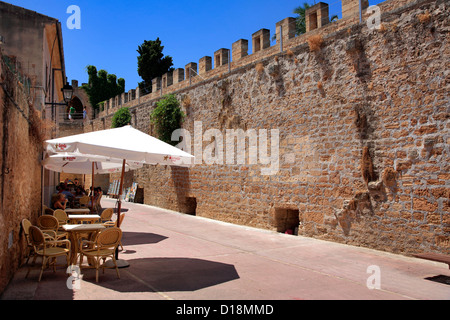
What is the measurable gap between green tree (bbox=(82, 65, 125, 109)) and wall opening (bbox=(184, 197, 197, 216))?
77.7 ft

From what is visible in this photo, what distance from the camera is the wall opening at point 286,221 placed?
31.9 ft

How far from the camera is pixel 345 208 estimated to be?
25.5 ft

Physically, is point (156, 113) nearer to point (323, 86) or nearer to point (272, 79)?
point (272, 79)

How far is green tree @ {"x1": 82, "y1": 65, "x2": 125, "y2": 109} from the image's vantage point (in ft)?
113

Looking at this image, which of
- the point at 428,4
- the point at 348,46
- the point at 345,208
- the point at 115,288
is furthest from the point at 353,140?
the point at 115,288

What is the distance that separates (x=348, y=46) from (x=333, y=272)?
4.87 m

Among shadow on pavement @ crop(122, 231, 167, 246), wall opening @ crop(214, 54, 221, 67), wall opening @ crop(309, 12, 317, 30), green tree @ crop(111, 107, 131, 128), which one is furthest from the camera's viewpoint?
green tree @ crop(111, 107, 131, 128)

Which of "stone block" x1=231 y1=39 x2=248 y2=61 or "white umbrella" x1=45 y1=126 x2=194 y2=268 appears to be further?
"stone block" x1=231 y1=39 x2=248 y2=61

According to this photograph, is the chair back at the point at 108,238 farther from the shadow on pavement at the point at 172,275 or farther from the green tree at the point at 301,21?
the green tree at the point at 301,21

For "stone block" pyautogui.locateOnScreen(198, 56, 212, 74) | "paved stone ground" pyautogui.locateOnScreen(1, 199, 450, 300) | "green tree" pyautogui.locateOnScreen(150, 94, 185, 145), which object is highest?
"stone block" pyautogui.locateOnScreen(198, 56, 212, 74)

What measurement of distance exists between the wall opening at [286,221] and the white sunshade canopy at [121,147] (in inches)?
167

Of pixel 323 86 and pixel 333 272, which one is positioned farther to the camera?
pixel 323 86

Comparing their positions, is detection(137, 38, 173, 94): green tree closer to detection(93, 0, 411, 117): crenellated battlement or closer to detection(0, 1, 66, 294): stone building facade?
detection(93, 0, 411, 117): crenellated battlement

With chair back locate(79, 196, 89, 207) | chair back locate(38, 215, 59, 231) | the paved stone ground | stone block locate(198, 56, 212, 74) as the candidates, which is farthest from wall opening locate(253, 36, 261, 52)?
chair back locate(38, 215, 59, 231)
